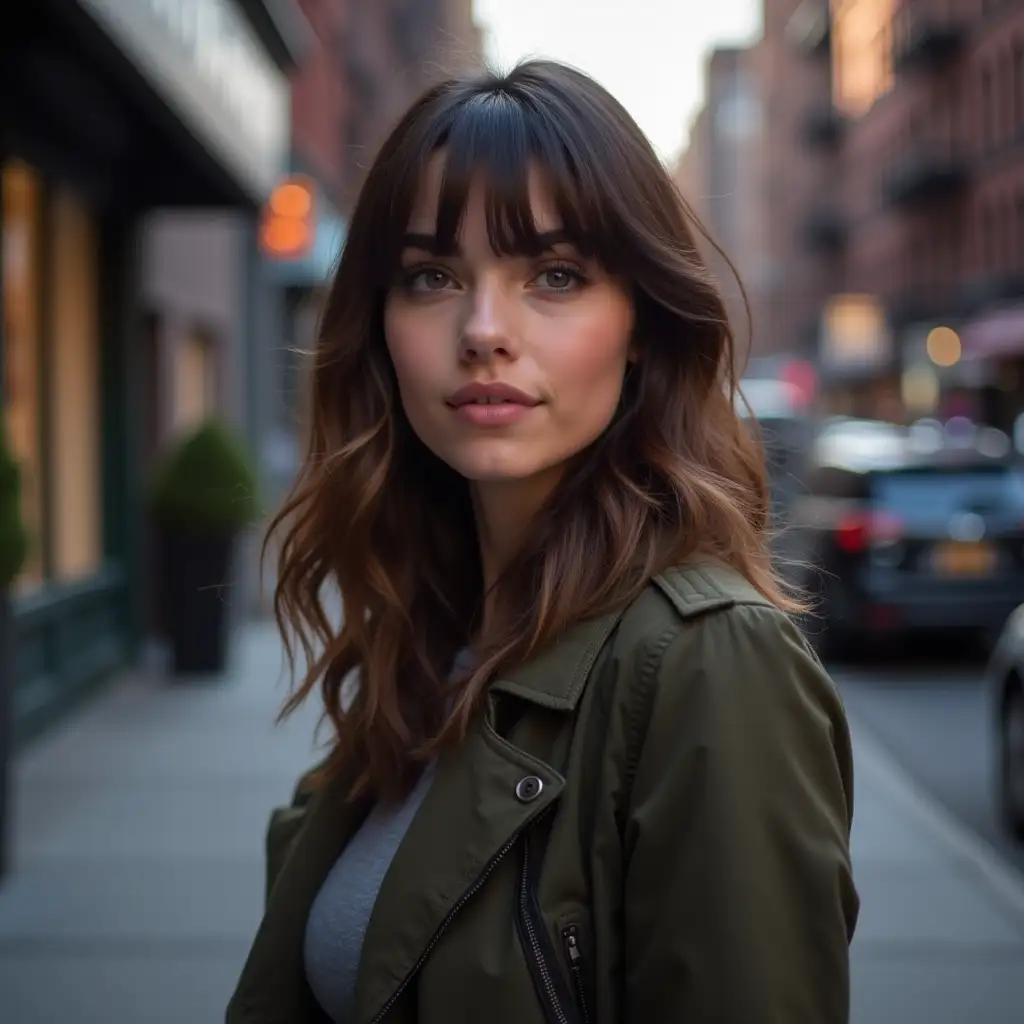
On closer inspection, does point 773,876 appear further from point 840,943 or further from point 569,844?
point 569,844

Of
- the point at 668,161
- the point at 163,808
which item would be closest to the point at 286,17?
the point at 163,808

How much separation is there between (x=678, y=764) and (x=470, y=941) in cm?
34

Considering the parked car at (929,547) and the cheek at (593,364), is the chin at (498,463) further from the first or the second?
the parked car at (929,547)

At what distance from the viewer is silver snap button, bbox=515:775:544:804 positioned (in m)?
1.63

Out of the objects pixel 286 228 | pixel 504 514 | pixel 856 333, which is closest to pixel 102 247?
pixel 286 228

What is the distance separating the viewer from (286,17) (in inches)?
530

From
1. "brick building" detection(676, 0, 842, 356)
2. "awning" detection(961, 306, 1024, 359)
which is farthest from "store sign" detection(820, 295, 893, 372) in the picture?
"awning" detection(961, 306, 1024, 359)

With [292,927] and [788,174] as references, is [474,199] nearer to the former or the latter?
[292,927]

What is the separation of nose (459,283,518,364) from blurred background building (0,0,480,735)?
4108 mm

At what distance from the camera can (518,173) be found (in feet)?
5.84

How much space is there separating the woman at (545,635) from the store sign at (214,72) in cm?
479

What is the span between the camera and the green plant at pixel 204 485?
1053cm

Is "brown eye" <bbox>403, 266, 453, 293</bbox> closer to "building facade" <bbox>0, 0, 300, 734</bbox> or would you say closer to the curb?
the curb

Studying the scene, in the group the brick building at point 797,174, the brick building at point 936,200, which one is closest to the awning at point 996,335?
the brick building at point 936,200
